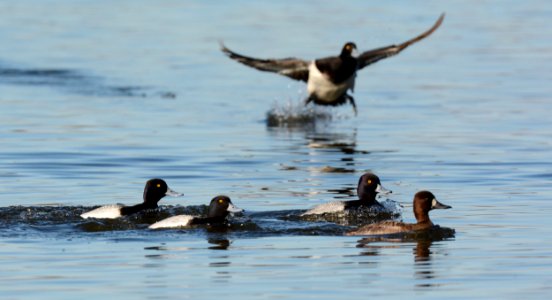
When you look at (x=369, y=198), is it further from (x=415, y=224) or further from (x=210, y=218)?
(x=210, y=218)

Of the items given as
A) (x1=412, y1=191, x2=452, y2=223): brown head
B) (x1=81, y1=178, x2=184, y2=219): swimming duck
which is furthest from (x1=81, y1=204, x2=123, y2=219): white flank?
(x1=412, y1=191, x2=452, y2=223): brown head

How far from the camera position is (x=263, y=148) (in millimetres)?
21281

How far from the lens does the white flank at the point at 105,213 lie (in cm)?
1423

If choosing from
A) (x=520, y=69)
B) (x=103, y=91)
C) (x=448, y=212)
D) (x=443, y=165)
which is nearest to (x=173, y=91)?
(x=103, y=91)

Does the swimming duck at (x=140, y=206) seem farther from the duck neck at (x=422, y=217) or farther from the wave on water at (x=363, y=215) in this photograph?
the duck neck at (x=422, y=217)

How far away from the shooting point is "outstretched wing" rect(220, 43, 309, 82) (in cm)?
2403

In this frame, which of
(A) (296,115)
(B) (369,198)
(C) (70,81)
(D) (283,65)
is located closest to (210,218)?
(B) (369,198)

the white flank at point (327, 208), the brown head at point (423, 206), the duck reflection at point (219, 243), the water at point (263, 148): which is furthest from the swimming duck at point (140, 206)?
the brown head at point (423, 206)

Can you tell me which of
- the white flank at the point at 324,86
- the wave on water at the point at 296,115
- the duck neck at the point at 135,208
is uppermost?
the white flank at the point at 324,86

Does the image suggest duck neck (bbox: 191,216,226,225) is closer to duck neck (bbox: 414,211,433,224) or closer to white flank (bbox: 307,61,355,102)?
duck neck (bbox: 414,211,433,224)

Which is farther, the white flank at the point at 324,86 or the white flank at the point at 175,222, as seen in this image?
the white flank at the point at 324,86

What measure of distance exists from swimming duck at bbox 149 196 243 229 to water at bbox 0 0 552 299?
0.24 m

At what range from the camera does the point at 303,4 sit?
44.2m

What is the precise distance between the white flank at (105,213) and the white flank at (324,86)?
10.3 meters
